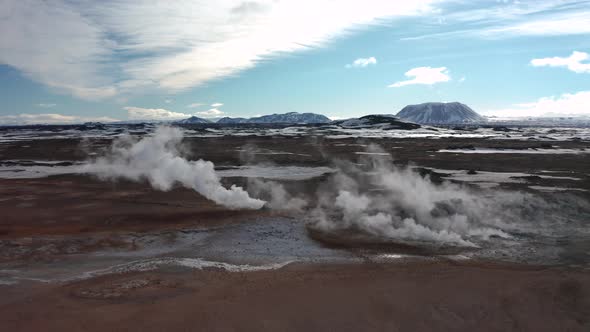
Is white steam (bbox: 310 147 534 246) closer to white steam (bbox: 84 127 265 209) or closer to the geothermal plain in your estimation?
the geothermal plain

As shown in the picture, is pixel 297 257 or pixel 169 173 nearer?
pixel 297 257

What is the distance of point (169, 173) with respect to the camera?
2758cm

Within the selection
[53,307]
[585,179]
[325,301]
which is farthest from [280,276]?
[585,179]

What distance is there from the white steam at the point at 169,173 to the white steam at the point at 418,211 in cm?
438

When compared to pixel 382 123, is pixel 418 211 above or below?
below

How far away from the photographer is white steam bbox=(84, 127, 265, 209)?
2048cm

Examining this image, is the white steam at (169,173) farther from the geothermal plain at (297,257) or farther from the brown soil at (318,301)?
the brown soil at (318,301)

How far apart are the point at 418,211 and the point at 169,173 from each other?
17.5 m

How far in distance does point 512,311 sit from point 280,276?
591 centimetres

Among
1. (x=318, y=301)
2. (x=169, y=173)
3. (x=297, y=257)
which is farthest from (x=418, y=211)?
(x=169, y=173)

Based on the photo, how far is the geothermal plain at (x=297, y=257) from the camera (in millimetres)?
9250

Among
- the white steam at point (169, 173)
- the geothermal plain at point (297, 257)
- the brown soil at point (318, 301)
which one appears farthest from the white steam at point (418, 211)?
the white steam at point (169, 173)

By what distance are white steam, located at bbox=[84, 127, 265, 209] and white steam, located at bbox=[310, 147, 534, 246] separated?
4.38 meters

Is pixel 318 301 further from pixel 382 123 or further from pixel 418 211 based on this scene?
pixel 382 123
